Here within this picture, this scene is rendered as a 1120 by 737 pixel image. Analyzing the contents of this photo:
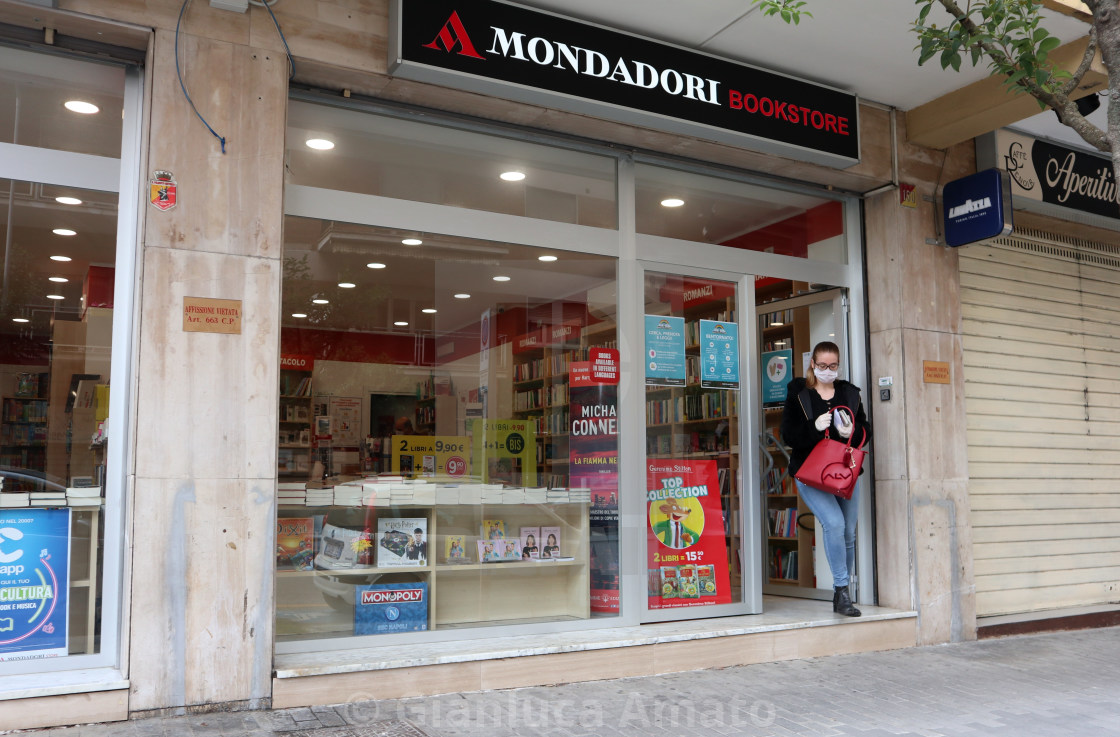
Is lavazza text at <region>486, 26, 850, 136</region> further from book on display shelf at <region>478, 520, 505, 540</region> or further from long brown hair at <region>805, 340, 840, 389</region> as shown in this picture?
book on display shelf at <region>478, 520, 505, 540</region>

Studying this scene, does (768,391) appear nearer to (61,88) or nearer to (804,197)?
(804,197)

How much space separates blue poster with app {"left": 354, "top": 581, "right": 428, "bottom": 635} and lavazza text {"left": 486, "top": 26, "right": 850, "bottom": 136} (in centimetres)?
296

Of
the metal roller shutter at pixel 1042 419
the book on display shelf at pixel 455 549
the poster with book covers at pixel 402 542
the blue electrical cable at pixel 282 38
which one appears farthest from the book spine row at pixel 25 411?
the metal roller shutter at pixel 1042 419

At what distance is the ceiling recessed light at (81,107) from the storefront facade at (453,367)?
0.55 feet

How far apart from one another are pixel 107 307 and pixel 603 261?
282cm

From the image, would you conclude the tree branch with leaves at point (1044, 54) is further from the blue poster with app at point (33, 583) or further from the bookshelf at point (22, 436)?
the blue poster with app at point (33, 583)

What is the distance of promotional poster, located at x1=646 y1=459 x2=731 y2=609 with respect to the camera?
5688mm

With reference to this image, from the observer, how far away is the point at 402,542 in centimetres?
508

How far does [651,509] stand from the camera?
5.68 metres

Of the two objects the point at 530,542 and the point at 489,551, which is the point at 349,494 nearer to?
A: the point at 489,551

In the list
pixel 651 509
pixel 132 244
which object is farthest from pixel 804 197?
pixel 132 244

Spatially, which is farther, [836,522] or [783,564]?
[783,564]

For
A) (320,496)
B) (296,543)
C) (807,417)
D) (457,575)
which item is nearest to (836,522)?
(807,417)

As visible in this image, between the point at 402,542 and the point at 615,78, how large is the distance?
2901 mm
